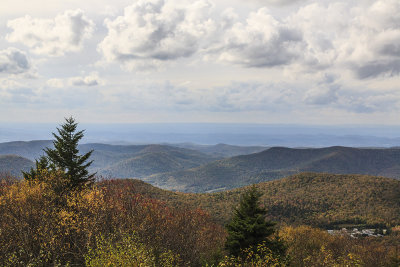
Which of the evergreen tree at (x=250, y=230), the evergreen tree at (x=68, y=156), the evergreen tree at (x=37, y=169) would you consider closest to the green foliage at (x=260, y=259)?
the evergreen tree at (x=250, y=230)

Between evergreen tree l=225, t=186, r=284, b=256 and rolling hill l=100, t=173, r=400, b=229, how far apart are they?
8121 centimetres

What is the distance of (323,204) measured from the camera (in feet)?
502

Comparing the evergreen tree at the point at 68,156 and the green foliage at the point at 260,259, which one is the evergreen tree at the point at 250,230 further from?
the evergreen tree at the point at 68,156

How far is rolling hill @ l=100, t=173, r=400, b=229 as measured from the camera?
128125mm

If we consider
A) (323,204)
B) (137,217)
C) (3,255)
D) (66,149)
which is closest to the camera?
(3,255)

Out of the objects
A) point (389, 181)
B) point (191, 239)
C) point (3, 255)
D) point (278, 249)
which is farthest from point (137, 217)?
point (389, 181)

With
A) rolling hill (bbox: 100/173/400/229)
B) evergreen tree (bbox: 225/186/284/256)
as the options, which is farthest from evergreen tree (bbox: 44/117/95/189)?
rolling hill (bbox: 100/173/400/229)

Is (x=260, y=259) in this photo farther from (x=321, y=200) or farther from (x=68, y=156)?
(x=321, y=200)

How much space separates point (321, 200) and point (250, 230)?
150m

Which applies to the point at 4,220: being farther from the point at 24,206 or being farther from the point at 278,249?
the point at 278,249

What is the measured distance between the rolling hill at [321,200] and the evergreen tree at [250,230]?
3197 inches

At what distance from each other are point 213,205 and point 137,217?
105432mm

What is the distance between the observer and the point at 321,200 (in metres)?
158

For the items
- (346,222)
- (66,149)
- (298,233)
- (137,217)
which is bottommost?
(346,222)
